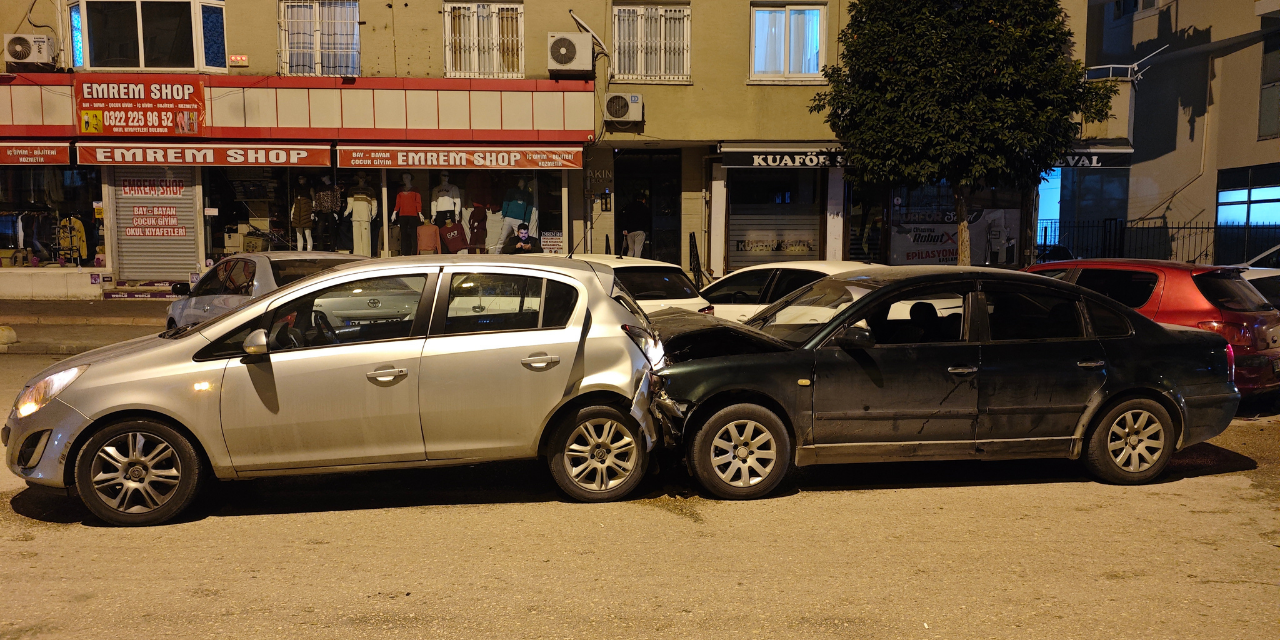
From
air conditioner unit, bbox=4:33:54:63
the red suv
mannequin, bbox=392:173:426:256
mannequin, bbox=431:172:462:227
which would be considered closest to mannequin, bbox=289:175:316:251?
mannequin, bbox=392:173:426:256

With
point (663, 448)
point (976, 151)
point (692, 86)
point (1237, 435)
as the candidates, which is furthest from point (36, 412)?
point (692, 86)

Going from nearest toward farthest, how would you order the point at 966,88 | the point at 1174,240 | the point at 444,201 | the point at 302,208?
the point at 966,88 < the point at 302,208 < the point at 444,201 < the point at 1174,240

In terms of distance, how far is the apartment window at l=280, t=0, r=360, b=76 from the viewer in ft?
58.7

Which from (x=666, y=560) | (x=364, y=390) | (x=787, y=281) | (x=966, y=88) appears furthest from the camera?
(x=966, y=88)

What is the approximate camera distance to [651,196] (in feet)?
63.9

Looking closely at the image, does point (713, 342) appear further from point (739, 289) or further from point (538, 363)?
point (739, 289)

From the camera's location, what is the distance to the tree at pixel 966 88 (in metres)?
14.3

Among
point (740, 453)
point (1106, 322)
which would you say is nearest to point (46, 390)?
point (740, 453)

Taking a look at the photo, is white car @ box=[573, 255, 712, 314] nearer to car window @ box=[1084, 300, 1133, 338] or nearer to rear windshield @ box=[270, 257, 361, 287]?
rear windshield @ box=[270, 257, 361, 287]

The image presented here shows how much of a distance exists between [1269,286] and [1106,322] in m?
5.79

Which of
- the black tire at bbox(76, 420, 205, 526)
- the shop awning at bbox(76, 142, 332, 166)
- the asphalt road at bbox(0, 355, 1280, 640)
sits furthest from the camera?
the shop awning at bbox(76, 142, 332, 166)

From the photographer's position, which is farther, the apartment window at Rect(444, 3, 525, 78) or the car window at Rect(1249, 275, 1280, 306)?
the apartment window at Rect(444, 3, 525, 78)

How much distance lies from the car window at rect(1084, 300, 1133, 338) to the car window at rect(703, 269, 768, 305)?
4.46 meters

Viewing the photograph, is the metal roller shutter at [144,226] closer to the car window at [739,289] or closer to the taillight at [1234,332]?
the car window at [739,289]
